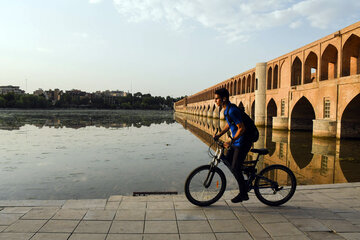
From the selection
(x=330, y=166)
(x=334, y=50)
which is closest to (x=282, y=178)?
(x=330, y=166)

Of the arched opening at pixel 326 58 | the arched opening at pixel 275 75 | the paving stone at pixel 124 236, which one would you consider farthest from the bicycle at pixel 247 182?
the arched opening at pixel 275 75

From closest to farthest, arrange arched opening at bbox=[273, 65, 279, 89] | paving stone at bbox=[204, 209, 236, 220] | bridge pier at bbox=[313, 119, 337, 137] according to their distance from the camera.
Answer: paving stone at bbox=[204, 209, 236, 220] → bridge pier at bbox=[313, 119, 337, 137] → arched opening at bbox=[273, 65, 279, 89]

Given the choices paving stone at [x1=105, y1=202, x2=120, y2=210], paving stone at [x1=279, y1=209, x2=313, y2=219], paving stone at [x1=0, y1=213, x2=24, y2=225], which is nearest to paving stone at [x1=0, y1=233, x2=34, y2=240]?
paving stone at [x1=0, y1=213, x2=24, y2=225]

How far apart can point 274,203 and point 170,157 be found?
21.1 ft

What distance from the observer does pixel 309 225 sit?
330 centimetres

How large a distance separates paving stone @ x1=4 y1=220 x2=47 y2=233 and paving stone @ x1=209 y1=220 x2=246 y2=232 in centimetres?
190

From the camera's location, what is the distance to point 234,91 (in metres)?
45.3

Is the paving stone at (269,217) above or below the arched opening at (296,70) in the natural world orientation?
below

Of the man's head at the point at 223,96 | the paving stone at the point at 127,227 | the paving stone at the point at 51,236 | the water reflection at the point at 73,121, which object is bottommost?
the paving stone at the point at 127,227

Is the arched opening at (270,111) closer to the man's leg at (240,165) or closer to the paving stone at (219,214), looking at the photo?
the man's leg at (240,165)

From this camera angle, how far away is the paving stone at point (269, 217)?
137 inches

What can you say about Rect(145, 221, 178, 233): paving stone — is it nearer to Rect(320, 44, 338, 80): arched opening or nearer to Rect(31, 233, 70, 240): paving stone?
Rect(31, 233, 70, 240): paving stone

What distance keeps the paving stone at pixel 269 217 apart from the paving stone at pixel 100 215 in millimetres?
1773

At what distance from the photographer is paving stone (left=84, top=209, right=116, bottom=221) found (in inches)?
135
